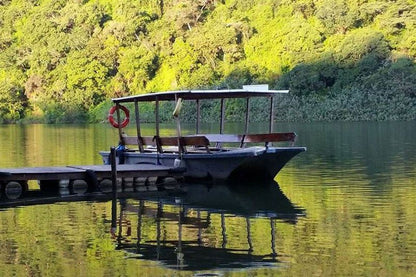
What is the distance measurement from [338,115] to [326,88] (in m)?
6.67

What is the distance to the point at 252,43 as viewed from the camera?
103000 mm

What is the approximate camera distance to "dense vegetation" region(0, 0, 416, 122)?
88.9m

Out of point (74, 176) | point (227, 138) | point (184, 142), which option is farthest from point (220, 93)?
point (74, 176)

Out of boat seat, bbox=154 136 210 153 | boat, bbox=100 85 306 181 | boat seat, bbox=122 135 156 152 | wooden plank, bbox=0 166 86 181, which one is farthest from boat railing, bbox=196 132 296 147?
wooden plank, bbox=0 166 86 181

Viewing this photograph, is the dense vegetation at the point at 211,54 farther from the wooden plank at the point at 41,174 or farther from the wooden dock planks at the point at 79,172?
the wooden plank at the point at 41,174

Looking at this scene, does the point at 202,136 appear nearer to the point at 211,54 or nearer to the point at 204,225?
the point at 204,225

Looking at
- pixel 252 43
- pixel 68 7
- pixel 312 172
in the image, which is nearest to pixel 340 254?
pixel 312 172

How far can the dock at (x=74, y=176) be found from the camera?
24.2 m

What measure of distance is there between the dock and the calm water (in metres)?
1.24

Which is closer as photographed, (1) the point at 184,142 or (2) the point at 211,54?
(1) the point at 184,142

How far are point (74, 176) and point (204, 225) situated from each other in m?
7.57

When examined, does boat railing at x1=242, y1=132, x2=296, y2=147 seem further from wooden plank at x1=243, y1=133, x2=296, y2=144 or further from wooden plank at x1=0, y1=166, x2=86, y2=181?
wooden plank at x1=0, y1=166, x2=86, y2=181

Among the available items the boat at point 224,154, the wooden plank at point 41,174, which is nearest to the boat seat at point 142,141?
the boat at point 224,154

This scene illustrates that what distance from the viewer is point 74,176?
25.3 meters
